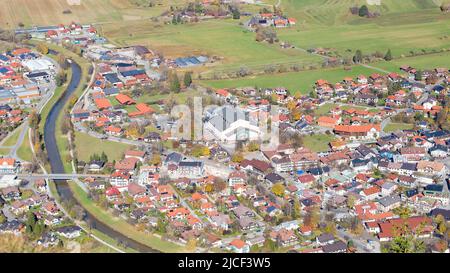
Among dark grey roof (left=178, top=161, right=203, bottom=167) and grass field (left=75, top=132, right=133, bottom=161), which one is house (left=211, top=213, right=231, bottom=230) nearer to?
dark grey roof (left=178, top=161, right=203, bottom=167)

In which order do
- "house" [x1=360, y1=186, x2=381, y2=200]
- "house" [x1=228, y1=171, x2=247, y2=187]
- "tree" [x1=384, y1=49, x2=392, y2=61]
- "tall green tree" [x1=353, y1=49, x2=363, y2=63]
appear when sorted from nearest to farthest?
"house" [x1=360, y1=186, x2=381, y2=200] < "house" [x1=228, y1=171, x2=247, y2=187] < "tall green tree" [x1=353, y1=49, x2=363, y2=63] < "tree" [x1=384, y1=49, x2=392, y2=61]

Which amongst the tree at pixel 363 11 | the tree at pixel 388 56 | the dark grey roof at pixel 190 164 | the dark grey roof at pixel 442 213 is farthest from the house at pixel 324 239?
the tree at pixel 363 11

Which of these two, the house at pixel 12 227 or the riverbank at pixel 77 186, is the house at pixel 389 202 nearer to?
the riverbank at pixel 77 186

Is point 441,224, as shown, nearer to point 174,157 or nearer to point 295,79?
point 174,157

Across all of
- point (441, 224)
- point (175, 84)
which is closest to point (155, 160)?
point (175, 84)

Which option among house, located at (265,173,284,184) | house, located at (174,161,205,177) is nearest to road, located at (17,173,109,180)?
house, located at (174,161,205,177)
